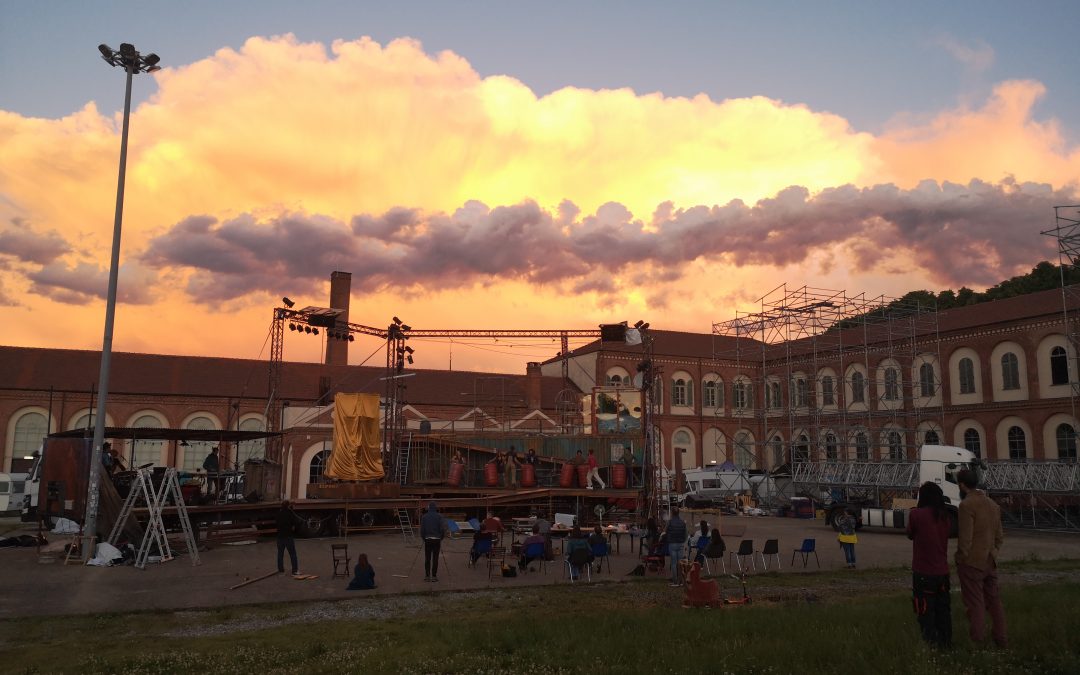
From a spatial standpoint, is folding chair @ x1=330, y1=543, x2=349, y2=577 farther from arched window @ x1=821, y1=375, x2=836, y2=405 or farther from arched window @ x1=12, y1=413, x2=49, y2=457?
arched window @ x1=821, y1=375, x2=836, y2=405

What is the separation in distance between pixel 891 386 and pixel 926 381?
193 cm

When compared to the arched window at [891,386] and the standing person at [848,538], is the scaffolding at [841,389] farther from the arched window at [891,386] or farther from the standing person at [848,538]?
the standing person at [848,538]

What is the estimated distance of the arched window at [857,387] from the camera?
48.9m

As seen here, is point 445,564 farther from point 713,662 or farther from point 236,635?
point 713,662

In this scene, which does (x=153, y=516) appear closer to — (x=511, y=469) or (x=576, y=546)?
(x=576, y=546)

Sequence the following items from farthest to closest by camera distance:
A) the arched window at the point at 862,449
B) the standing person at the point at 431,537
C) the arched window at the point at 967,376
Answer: the arched window at the point at 862,449, the arched window at the point at 967,376, the standing person at the point at 431,537

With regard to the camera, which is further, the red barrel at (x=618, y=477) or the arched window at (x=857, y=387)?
the arched window at (x=857, y=387)

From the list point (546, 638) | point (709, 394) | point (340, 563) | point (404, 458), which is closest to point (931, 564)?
point (546, 638)

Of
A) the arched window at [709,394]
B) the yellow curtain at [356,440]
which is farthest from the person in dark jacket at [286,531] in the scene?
the arched window at [709,394]

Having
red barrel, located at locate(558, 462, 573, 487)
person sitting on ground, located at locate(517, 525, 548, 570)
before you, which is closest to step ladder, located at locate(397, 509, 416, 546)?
red barrel, located at locate(558, 462, 573, 487)

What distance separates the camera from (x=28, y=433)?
143 ft

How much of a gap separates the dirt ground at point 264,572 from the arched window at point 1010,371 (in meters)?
17.8

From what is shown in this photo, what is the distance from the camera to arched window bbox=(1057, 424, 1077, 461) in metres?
36.9

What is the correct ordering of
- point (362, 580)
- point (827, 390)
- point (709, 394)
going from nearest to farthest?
point (362, 580), point (827, 390), point (709, 394)
